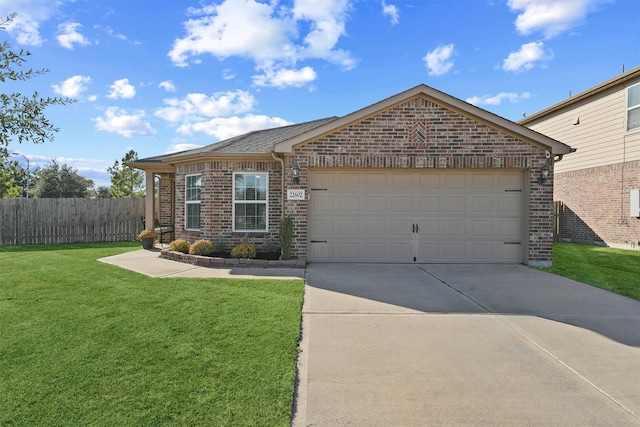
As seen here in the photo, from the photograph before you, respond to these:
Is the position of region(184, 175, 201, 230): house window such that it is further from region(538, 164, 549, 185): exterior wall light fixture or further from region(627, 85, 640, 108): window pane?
region(627, 85, 640, 108): window pane

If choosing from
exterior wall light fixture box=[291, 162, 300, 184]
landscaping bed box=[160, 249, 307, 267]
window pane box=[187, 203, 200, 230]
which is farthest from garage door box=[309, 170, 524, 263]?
window pane box=[187, 203, 200, 230]

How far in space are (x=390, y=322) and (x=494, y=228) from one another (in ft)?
19.2

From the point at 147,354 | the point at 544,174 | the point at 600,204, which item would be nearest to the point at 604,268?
the point at 544,174

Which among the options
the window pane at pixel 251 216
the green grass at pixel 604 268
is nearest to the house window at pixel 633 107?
the green grass at pixel 604 268

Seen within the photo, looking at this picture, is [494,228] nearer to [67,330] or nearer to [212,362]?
[212,362]

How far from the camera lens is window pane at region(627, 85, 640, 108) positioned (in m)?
12.7

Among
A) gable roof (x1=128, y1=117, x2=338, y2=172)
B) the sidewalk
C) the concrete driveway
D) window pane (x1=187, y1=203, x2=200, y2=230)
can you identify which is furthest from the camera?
window pane (x1=187, y1=203, x2=200, y2=230)

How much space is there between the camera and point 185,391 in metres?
2.97

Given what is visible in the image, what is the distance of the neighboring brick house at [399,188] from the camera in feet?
29.8

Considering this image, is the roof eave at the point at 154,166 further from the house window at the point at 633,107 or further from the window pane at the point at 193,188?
the house window at the point at 633,107

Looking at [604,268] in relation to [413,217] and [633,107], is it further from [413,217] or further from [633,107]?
[633,107]

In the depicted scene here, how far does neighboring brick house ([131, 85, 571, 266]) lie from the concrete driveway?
264 cm

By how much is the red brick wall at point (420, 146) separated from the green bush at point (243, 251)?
3.94 ft

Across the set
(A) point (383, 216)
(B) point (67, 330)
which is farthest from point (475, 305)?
(B) point (67, 330)
